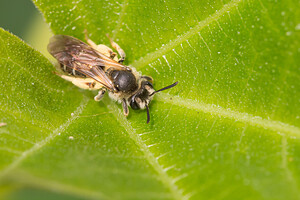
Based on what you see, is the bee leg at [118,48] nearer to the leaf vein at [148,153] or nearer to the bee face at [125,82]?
the bee face at [125,82]

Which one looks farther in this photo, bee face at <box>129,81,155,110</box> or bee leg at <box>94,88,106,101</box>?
bee leg at <box>94,88,106,101</box>

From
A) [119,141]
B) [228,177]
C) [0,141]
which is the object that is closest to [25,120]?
[0,141]

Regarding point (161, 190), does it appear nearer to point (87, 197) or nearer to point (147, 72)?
point (87, 197)

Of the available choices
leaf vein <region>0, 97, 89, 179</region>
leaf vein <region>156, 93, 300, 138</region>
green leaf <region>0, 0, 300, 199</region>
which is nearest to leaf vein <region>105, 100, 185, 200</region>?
green leaf <region>0, 0, 300, 199</region>

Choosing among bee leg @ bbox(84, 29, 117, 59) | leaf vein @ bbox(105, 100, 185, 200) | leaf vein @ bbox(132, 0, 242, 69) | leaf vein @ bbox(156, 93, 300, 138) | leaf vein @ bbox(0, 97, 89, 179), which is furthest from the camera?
bee leg @ bbox(84, 29, 117, 59)

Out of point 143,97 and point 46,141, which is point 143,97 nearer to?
point 143,97

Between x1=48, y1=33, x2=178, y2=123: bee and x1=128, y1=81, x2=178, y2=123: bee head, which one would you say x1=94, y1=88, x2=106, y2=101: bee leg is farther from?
x1=128, y1=81, x2=178, y2=123: bee head
